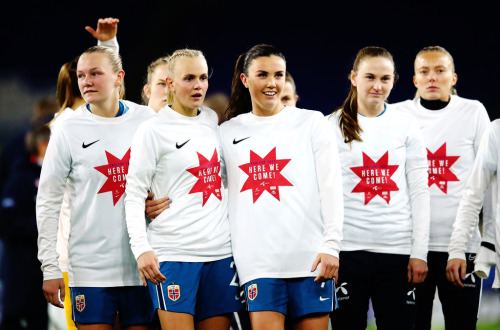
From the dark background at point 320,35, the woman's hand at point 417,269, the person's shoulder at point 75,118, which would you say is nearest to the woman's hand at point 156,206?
the person's shoulder at point 75,118

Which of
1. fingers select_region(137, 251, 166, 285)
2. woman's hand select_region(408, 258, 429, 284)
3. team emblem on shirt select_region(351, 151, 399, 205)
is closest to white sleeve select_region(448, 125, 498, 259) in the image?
woman's hand select_region(408, 258, 429, 284)

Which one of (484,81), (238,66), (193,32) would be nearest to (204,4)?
(193,32)

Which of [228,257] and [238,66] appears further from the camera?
[238,66]

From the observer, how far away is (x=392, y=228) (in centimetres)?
308

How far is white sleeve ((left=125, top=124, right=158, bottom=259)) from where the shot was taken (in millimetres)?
2611

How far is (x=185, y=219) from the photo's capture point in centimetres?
268

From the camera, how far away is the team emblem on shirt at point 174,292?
2.62m

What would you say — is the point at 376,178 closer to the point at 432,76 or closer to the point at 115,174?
the point at 432,76

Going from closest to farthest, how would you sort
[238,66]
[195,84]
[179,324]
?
[179,324]
[195,84]
[238,66]

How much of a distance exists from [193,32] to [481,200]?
12.4 feet

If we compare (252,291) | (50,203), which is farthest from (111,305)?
(252,291)

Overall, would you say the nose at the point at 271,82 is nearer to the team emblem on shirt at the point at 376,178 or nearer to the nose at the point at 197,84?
the nose at the point at 197,84

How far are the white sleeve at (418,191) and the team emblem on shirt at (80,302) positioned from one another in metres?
1.50

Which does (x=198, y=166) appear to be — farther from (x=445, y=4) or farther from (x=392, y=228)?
(x=445, y=4)
